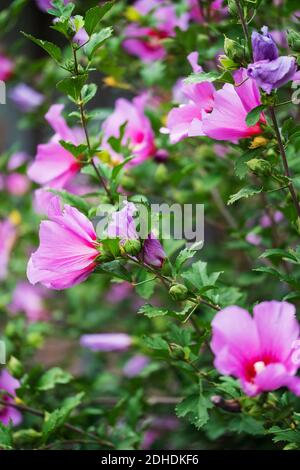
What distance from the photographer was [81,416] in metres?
1.19

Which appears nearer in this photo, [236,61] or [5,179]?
[236,61]

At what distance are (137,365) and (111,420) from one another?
466mm

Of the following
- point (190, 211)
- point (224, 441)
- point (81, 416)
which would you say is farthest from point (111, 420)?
point (190, 211)

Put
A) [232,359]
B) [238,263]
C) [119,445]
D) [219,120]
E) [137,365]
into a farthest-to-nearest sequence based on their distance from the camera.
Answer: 1. [238,263]
2. [137,365]
3. [119,445]
4. [219,120]
5. [232,359]

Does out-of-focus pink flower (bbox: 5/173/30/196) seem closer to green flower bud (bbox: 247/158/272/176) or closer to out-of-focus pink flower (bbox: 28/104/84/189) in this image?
out-of-focus pink flower (bbox: 28/104/84/189)

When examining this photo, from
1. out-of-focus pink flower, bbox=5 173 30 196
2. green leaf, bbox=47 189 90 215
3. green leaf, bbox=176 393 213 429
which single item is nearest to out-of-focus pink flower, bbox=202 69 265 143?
green leaf, bbox=47 189 90 215

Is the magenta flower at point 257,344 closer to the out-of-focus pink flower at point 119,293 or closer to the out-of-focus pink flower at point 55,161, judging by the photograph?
the out-of-focus pink flower at point 55,161

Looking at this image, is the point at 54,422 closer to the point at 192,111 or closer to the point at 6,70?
the point at 192,111

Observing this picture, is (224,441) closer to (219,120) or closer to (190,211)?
(190,211)

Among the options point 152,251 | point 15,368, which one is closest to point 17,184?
point 15,368

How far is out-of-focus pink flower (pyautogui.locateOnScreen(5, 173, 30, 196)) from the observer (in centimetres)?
184

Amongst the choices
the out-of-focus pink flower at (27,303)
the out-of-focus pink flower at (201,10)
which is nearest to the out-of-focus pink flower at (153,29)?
the out-of-focus pink flower at (201,10)
